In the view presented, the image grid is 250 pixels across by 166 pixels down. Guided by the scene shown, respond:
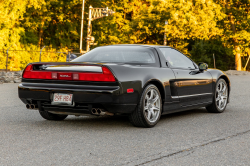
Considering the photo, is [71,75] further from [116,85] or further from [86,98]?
[116,85]

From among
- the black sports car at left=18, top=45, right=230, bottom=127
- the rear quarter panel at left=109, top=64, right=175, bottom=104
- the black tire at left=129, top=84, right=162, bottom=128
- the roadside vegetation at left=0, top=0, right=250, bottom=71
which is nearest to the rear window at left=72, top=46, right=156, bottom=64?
the black sports car at left=18, top=45, right=230, bottom=127

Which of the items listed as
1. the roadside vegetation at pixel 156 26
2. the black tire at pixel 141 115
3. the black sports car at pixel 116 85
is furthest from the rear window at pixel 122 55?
the roadside vegetation at pixel 156 26

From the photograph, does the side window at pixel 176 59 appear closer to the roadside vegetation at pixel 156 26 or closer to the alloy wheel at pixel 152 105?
the alloy wheel at pixel 152 105

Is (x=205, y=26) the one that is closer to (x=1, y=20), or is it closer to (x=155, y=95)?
(x=1, y=20)

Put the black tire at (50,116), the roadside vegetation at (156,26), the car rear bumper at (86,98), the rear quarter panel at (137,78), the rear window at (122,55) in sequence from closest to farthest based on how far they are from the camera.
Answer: the car rear bumper at (86,98) → the rear quarter panel at (137,78) → the rear window at (122,55) → the black tire at (50,116) → the roadside vegetation at (156,26)

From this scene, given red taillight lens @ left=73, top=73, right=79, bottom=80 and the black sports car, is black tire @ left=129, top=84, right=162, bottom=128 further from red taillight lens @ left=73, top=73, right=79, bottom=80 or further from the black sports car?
red taillight lens @ left=73, top=73, right=79, bottom=80

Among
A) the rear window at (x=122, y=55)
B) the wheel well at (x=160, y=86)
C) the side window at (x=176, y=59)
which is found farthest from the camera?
the side window at (x=176, y=59)

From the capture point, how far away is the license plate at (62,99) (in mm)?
5977

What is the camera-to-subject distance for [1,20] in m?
31.3

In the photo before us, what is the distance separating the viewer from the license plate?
5.98 m

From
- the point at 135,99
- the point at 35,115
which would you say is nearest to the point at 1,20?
the point at 35,115

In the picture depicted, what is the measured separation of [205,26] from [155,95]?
30.9 metres

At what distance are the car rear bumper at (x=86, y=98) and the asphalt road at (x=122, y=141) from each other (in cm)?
34

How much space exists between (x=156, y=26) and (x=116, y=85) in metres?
33.8
